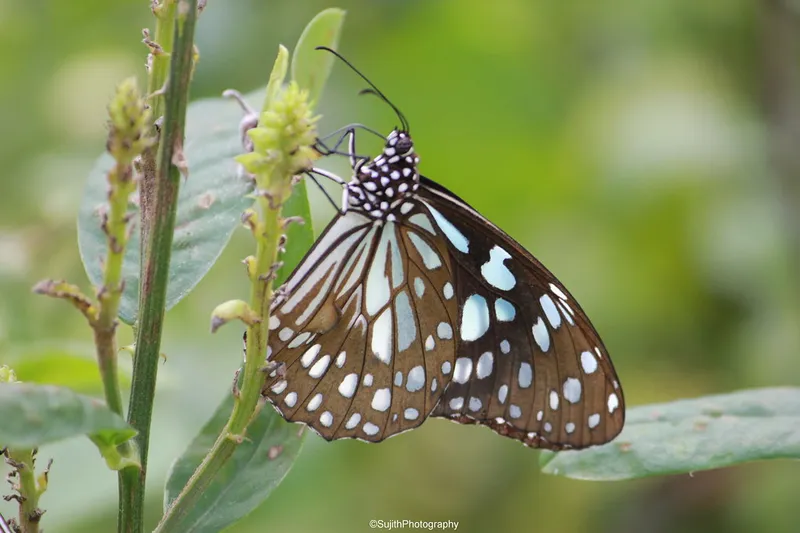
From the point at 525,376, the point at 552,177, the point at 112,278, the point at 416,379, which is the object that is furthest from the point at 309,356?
the point at 552,177

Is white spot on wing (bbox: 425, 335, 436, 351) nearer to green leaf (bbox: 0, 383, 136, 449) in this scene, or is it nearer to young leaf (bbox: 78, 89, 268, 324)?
young leaf (bbox: 78, 89, 268, 324)

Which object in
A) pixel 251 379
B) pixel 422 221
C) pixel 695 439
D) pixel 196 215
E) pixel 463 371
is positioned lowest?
pixel 695 439

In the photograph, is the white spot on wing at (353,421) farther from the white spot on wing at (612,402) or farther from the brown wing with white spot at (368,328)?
the white spot on wing at (612,402)

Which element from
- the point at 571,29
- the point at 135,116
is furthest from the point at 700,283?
the point at 135,116

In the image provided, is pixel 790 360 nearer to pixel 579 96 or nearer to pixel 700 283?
pixel 700 283

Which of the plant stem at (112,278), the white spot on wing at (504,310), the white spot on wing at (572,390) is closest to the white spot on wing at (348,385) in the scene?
the white spot on wing at (504,310)

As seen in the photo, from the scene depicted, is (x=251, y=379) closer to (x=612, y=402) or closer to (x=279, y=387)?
Answer: (x=279, y=387)
